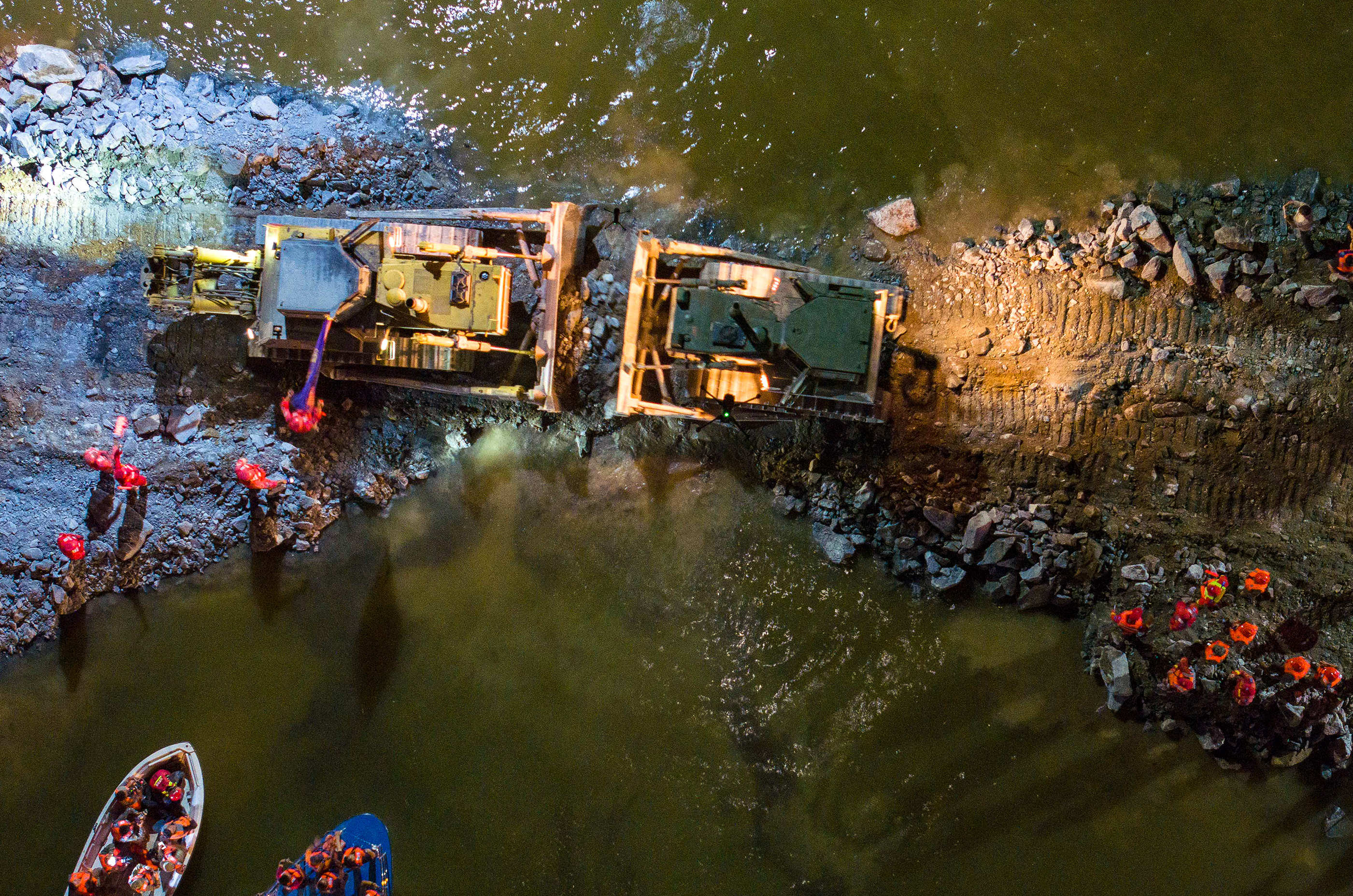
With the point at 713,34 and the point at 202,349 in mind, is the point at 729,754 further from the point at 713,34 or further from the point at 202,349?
the point at 713,34

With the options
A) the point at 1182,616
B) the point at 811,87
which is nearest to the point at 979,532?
the point at 1182,616

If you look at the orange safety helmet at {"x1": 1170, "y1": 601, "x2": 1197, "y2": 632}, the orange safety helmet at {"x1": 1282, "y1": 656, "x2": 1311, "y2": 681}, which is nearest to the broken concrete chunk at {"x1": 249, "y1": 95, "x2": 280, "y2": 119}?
the orange safety helmet at {"x1": 1170, "y1": 601, "x2": 1197, "y2": 632}

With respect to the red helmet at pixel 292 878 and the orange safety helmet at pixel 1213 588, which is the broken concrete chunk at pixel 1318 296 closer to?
the orange safety helmet at pixel 1213 588

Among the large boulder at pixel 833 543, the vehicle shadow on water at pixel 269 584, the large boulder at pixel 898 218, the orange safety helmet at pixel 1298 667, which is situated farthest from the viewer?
the vehicle shadow on water at pixel 269 584

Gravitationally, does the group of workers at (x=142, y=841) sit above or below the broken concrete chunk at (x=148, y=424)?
below

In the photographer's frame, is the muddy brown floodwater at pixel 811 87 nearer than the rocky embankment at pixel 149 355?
Yes

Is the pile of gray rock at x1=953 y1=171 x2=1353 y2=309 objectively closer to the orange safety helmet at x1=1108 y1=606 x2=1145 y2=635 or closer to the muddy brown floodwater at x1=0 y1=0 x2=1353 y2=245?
the muddy brown floodwater at x1=0 y1=0 x2=1353 y2=245

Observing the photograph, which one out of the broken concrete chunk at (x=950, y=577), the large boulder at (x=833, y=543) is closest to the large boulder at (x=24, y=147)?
the large boulder at (x=833, y=543)
